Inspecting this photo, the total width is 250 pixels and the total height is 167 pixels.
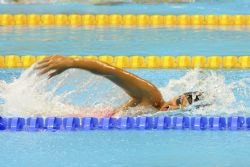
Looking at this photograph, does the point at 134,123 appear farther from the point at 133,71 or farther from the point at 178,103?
the point at 133,71

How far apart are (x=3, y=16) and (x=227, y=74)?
5581 millimetres

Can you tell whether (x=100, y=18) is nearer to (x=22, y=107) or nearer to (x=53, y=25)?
(x=53, y=25)

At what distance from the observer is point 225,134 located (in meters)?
4.94

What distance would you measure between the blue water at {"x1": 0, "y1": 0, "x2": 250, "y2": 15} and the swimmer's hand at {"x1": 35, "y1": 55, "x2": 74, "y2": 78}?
9.51 metres

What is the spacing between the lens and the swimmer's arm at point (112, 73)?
450 cm

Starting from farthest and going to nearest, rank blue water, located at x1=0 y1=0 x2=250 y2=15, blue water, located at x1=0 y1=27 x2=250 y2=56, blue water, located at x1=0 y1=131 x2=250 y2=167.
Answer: blue water, located at x1=0 y1=0 x2=250 y2=15
blue water, located at x1=0 y1=27 x2=250 y2=56
blue water, located at x1=0 y1=131 x2=250 y2=167

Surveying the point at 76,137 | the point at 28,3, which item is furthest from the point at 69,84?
the point at 28,3

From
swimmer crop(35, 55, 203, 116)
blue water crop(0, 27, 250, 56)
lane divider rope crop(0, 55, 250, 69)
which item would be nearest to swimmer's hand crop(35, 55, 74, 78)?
swimmer crop(35, 55, 203, 116)

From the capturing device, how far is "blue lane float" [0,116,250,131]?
16.4 feet

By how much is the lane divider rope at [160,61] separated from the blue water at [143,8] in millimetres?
5870

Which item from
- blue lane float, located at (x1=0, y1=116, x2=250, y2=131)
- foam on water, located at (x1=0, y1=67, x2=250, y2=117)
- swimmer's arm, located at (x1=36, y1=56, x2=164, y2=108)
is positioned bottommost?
blue lane float, located at (x1=0, y1=116, x2=250, y2=131)

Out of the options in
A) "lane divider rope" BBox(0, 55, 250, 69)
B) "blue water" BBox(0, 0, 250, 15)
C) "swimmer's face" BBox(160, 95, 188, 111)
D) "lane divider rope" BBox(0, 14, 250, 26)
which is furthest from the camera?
"blue water" BBox(0, 0, 250, 15)

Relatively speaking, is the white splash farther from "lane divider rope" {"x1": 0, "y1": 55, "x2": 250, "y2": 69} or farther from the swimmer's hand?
"lane divider rope" {"x1": 0, "y1": 55, "x2": 250, "y2": 69}

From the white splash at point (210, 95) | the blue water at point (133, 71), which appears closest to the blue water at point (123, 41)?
the blue water at point (133, 71)
